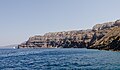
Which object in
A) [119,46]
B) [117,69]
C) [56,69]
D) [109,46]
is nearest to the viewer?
[117,69]

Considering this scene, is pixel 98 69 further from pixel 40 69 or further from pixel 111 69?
pixel 40 69

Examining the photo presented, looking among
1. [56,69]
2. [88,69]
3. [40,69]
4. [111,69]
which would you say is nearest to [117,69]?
[111,69]

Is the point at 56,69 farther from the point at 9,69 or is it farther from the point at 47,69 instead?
the point at 9,69

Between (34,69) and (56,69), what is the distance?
541 centimetres

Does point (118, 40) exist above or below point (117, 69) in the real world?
above

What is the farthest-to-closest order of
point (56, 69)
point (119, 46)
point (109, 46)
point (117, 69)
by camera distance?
point (109, 46) < point (119, 46) < point (56, 69) < point (117, 69)

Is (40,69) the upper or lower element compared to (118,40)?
lower

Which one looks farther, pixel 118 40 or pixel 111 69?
pixel 118 40

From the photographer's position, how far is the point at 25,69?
62094 millimetres

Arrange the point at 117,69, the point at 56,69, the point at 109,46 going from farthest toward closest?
1. the point at 109,46
2. the point at 56,69
3. the point at 117,69

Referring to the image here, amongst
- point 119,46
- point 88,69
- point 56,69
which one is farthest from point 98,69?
point 119,46

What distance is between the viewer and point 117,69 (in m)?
56.3

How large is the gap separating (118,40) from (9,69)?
116905mm

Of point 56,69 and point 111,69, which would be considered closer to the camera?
point 111,69
